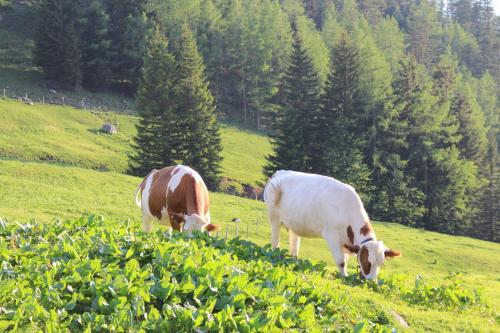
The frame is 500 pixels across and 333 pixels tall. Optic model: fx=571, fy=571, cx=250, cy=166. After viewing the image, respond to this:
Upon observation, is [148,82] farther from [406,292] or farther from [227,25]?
[406,292]

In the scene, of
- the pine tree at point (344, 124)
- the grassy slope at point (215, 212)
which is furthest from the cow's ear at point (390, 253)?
the pine tree at point (344, 124)

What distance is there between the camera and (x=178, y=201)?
1484cm

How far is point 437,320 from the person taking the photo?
10094 mm

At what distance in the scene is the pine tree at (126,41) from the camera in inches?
3135

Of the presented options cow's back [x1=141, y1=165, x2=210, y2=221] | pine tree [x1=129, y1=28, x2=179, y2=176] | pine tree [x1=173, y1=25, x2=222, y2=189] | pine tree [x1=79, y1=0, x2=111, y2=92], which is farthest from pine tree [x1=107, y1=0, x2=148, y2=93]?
cow's back [x1=141, y1=165, x2=210, y2=221]

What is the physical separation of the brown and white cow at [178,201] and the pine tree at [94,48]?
6392 cm

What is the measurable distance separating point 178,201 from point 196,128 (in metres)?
37.6

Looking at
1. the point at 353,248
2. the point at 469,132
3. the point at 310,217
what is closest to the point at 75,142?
the point at 310,217

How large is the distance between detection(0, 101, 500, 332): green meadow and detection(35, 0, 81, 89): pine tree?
988 cm

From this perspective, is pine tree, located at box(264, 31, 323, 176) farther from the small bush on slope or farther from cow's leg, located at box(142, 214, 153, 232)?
the small bush on slope

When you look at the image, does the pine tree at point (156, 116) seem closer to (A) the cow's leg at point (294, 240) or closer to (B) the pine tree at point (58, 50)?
(B) the pine tree at point (58, 50)

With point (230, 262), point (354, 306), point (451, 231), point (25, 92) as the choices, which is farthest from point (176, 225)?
point (25, 92)

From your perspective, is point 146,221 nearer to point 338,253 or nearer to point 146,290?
point 338,253

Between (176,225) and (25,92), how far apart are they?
6070cm
